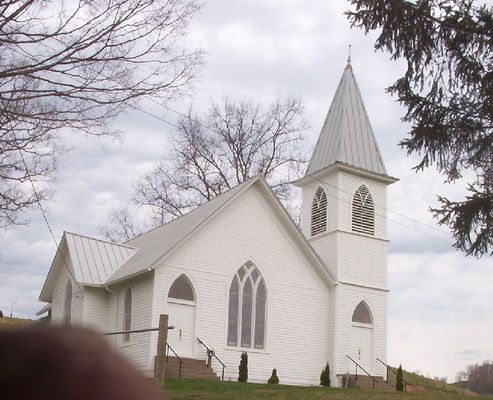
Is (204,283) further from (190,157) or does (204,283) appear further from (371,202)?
(190,157)

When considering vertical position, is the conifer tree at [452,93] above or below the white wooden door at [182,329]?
above

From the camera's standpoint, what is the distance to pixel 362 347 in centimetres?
2905

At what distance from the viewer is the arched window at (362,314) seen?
29.2 metres

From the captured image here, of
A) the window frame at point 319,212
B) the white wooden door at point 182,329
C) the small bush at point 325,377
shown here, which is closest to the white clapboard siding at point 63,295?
the white wooden door at point 182,329

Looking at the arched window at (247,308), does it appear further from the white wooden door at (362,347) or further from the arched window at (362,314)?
the arched window at (362,314)

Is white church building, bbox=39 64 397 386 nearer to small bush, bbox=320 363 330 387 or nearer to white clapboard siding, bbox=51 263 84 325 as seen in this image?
white clapboard siding, bbox=51 263 84 325

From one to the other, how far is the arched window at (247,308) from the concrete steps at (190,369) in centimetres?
183

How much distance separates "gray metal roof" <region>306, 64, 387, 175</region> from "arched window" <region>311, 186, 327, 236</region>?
986mm

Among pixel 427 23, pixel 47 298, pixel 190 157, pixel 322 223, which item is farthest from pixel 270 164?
pixel 427 23

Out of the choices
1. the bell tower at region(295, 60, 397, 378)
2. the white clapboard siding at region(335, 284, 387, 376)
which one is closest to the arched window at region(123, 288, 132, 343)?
the bell tower at region(295, 60, 397, 378)

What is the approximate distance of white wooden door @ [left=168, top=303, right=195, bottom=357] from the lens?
2466 cm

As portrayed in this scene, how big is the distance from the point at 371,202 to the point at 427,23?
15.4m

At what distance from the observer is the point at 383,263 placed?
30.4 metres

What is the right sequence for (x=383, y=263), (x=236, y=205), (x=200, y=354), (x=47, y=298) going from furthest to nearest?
1. (x=47, y=298)
2. (x=383, y=263)
3. (x=236, y=205)
4. (x=200, y=354)
